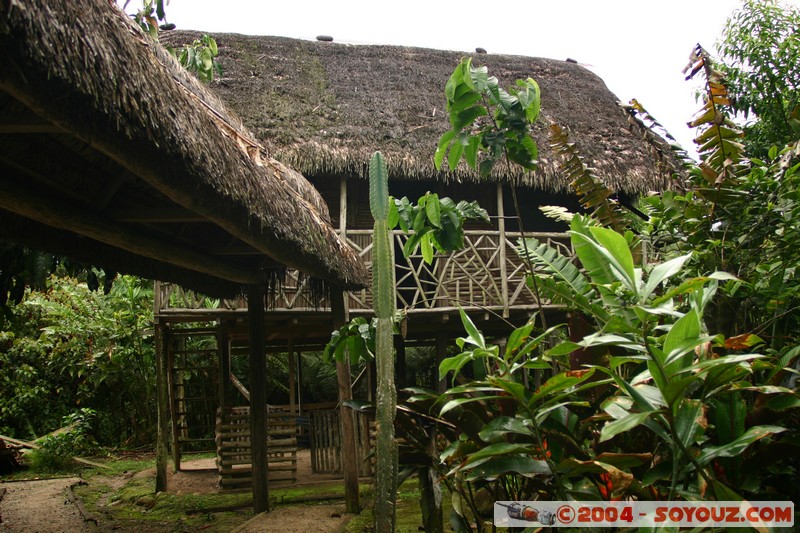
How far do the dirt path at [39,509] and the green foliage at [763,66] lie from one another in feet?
32.2

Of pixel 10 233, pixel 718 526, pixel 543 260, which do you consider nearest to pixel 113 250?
pixel 10 233

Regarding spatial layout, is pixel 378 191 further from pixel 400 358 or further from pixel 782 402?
pixel 400 358

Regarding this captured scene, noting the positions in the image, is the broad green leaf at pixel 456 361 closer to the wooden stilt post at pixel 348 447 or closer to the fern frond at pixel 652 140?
the fern frond at pixel 652 140

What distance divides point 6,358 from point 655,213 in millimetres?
11637

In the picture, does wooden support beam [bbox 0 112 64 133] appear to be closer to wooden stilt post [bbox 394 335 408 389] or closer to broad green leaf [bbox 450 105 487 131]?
broad green leaf [bbox 450 105 487 131]

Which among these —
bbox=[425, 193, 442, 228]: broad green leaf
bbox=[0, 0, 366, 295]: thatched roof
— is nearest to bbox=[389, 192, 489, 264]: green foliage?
bbox=[425, 193, 442, 228]: broad green leaf

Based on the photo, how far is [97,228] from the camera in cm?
398

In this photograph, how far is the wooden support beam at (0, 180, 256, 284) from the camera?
3395 millimetres

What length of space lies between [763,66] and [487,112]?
363 inches

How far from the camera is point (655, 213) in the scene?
11.7ft

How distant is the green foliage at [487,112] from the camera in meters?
2.87

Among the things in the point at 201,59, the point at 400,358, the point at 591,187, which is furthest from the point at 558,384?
the point at 400,358

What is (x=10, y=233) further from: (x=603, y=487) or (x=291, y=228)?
(x=603, y=487)

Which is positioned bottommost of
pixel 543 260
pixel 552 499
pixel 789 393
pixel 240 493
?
pixel 240 493
